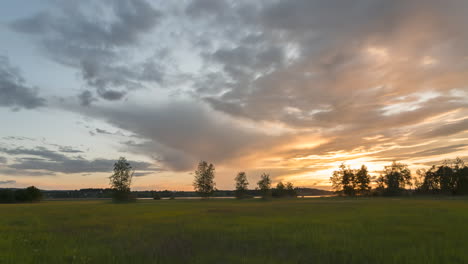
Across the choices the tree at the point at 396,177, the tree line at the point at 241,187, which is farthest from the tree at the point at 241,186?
the tree at the point at 396,177

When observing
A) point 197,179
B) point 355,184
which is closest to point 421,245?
point 197,179

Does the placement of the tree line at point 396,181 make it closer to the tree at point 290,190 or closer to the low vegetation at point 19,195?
the tree at point 290,190

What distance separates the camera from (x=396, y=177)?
450ft

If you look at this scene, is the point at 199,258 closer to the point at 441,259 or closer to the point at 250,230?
the point at 250,230

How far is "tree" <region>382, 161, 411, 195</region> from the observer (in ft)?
446

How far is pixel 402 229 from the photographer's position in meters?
21.4

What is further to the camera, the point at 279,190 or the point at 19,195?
the point at 279,190

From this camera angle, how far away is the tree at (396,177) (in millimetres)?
135863

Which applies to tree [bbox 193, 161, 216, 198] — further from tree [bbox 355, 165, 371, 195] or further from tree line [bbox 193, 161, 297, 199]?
→ tree [bbox 355, 165, 371, 195]

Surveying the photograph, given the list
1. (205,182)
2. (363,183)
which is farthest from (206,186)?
(363,183)

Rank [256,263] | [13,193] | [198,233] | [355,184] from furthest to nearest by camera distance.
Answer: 1. [355,184]
2. [13,193]
3. [198,233]
4. [256,263]

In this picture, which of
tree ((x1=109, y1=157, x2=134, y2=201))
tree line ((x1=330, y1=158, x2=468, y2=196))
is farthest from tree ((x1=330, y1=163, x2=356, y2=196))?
tree ((x1=109, y1=157, x2=134, y2=201))

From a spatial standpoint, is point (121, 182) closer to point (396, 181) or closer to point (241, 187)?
point (241, 187)

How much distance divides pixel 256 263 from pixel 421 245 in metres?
10.2
